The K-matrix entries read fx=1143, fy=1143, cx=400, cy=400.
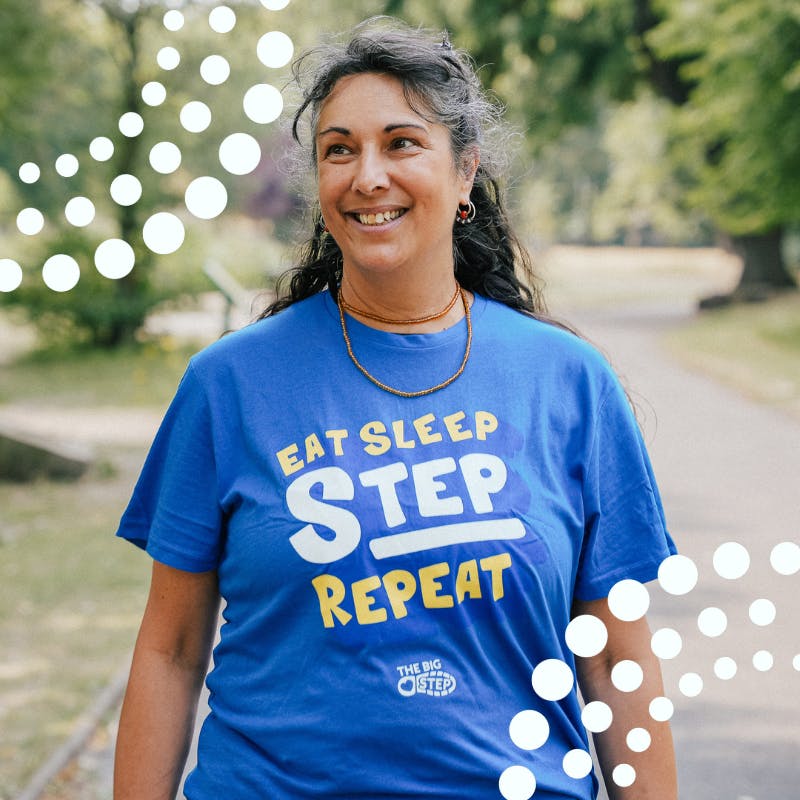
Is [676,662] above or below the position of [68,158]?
below

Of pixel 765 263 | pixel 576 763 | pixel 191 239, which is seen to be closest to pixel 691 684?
pixel 576 763

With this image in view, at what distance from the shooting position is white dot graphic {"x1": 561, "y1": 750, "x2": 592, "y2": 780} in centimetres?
180

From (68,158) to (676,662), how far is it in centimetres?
377

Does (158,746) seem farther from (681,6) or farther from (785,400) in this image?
(681,6)

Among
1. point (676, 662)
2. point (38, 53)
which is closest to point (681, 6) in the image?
point (38, 53)

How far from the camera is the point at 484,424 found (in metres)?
1.79

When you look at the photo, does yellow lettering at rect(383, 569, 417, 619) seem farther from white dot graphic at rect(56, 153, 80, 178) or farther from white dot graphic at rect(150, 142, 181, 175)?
white dot graphic at rect(56, 153, 80, 178)

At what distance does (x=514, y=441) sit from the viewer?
1.79 meters

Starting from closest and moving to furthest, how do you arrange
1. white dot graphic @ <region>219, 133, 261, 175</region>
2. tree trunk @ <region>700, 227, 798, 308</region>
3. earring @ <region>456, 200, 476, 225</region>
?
1. earring @ <region>456, 200, 476, 225</region>
2. white dot graphic @ <region>219, 133, 261, 175</region>
3. tree trunk @ <region>700, 227, 798, 308</region>

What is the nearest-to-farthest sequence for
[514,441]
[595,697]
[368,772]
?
1. [368,772]
2. [514,441]
3. [595,697]

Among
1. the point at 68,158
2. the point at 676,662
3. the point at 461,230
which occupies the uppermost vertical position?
the point at 68,158

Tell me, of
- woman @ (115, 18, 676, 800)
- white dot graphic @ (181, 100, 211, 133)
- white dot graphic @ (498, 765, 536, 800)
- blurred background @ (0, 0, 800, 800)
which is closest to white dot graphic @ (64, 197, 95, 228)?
blurred background @ (0, 0, 800, 800)

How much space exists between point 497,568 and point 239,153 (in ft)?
3.57

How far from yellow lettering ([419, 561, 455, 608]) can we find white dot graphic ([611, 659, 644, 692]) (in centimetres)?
39
